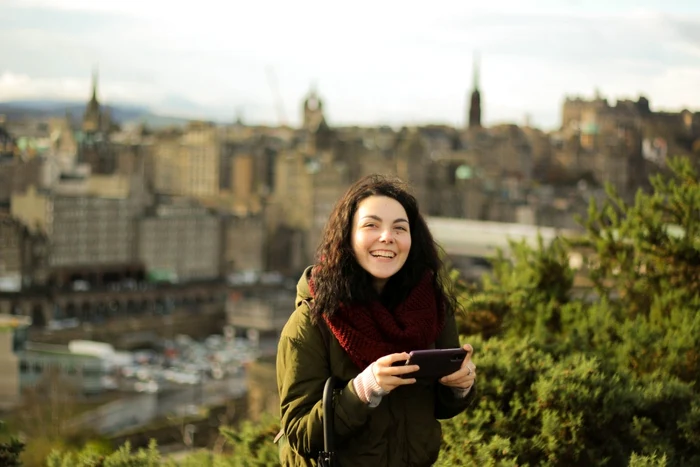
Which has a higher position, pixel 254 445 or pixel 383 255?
pixel 383 255

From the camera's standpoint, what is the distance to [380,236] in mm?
2049

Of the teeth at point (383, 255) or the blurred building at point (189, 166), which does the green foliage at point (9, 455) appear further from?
the blurred building at point (189, 166)

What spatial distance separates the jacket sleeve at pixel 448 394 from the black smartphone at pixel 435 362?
5.0 inches

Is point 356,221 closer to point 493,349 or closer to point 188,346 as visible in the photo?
point 493,349

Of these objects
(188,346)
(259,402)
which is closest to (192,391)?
(259,402)

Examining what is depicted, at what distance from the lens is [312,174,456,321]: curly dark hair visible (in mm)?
2010

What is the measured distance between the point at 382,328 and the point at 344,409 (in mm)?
156

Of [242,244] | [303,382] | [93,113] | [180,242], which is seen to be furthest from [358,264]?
[93,113]

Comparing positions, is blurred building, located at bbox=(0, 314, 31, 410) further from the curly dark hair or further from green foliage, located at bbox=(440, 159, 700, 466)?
the curly dark hair

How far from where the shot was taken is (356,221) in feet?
6.81

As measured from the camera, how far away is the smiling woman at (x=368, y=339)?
78.0 inches

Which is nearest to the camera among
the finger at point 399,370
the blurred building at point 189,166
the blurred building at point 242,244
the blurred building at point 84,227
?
the finger at point 399,370

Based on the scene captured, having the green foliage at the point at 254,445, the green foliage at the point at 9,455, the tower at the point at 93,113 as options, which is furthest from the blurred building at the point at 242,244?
the green foliage at the point at 9,455

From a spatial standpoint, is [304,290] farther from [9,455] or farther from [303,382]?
[9,455]
